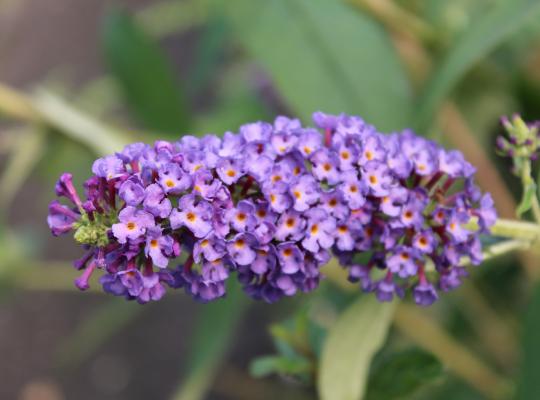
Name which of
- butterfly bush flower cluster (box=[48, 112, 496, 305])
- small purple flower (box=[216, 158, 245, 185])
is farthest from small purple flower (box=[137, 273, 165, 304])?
small purple flower (box=[216, 158, 245, 185])

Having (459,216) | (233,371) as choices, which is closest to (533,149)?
(459,216)

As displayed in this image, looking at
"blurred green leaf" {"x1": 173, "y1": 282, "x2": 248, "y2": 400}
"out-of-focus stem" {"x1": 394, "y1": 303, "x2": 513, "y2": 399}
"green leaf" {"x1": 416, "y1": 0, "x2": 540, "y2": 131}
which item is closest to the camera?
"green leaf" {"x1": 416, "y1": 0, "x2": 540, "y2": 131}

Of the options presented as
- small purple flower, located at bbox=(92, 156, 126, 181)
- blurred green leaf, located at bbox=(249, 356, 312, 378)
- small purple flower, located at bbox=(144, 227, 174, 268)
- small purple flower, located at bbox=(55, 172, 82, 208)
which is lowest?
blurred green leaf, located at bbox=(249, 356, 312, 378)

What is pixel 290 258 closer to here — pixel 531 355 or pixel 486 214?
pixel 486 214

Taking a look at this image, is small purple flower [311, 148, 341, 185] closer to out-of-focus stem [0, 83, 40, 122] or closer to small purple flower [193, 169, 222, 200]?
small purple flower [193, 169, 222, 200]

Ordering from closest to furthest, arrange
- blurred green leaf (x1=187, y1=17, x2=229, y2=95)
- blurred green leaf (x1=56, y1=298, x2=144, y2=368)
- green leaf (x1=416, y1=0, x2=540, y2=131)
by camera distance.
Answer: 1. green leaf (x1=416, y1=0, x2=540, y2=131)
2. blurred green leaf (x1=187, y1=17, x2=229, y2=95)
3. blurred green leaf (x1=56, y1=298, x2=144, y2=368)

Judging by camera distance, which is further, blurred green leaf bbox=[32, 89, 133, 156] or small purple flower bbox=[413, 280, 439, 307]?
blurred green leaf bbox=[32, 89, 133, 156]
